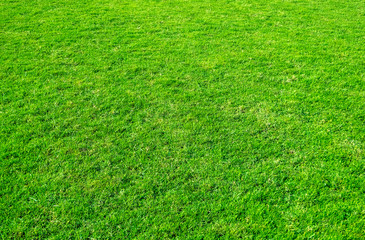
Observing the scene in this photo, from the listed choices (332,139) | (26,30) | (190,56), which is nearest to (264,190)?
(332,139)

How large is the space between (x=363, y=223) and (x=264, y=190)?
1241 mm

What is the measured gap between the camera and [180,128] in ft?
17.4

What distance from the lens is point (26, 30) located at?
8.18m

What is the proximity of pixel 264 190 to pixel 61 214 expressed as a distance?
2.64 m

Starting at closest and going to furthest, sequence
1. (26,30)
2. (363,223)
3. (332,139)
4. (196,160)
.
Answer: (363,223), (196,160), (332,139), (26,30)

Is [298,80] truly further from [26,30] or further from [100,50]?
[26,30]

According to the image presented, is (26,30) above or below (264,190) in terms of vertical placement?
above

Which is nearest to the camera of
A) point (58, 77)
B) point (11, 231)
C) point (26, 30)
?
point (11, 231)

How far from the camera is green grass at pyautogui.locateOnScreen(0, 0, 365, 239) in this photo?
13.1 feet

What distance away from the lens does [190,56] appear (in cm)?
731

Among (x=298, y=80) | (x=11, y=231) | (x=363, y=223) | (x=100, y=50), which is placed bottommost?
(x=363, y=223)

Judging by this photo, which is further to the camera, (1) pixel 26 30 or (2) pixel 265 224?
(1) pixel 26 30

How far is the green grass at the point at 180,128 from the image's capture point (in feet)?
13.1

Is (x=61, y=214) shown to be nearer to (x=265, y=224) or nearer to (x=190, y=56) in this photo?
(x=265, y=224)
